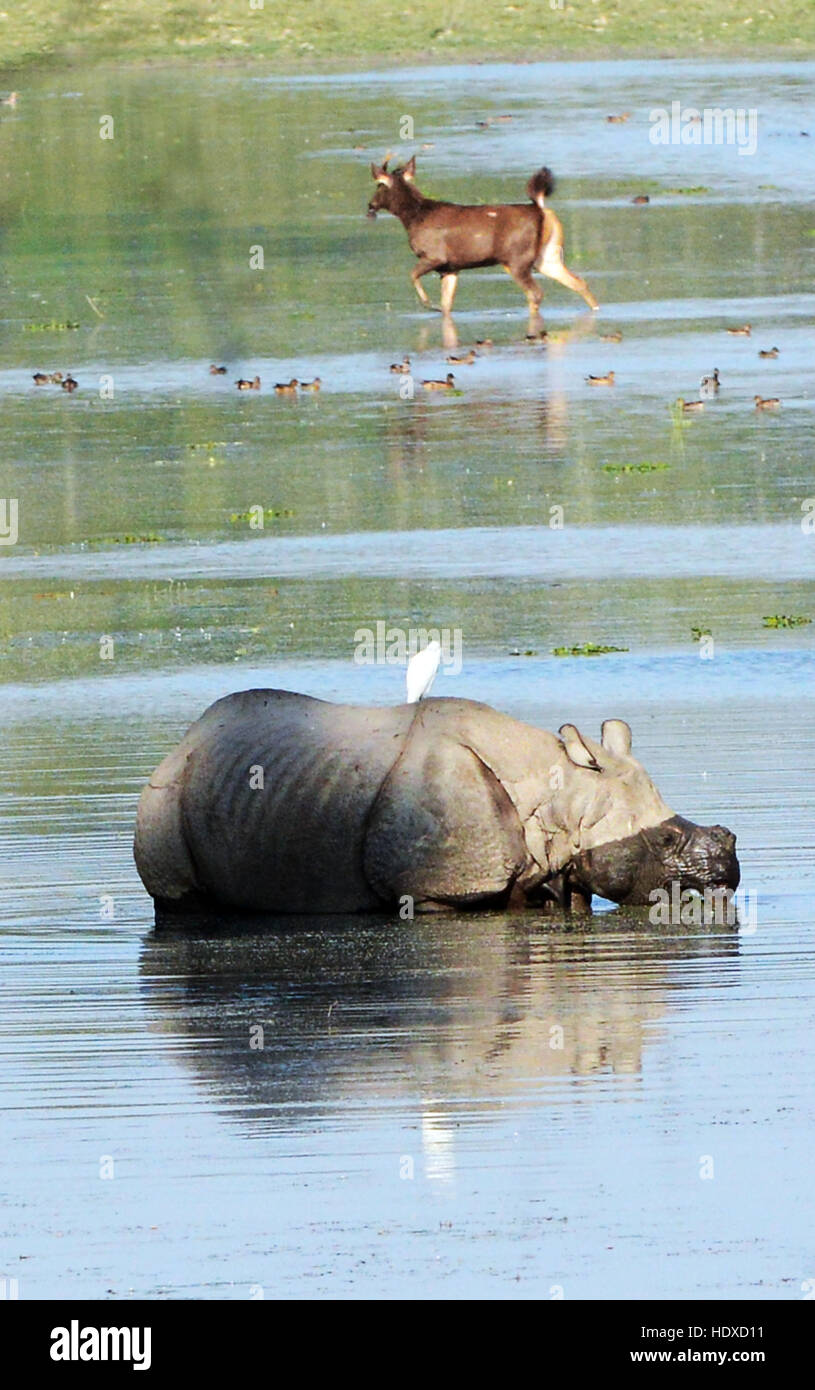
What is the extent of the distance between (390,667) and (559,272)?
11322 millimetres

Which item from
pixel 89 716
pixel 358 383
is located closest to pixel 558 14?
pixel 358 383

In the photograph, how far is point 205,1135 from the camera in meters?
8.09

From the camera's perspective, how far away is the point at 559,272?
25.5m

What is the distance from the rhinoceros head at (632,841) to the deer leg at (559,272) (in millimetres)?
14970

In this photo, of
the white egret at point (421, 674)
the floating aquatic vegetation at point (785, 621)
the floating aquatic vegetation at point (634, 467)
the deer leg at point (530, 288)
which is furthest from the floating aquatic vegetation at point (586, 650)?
the deer leg at point (530, 288)

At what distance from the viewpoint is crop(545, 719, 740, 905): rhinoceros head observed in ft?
34.8

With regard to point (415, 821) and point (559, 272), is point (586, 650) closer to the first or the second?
point (415, 821)

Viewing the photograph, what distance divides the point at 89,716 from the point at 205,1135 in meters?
6.19

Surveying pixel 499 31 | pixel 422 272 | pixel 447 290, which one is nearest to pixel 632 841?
pixel 447 290

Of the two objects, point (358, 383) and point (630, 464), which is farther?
point (358, 383)

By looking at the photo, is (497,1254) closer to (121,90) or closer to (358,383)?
(358,383)

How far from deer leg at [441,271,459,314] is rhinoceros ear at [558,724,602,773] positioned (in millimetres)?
14844
